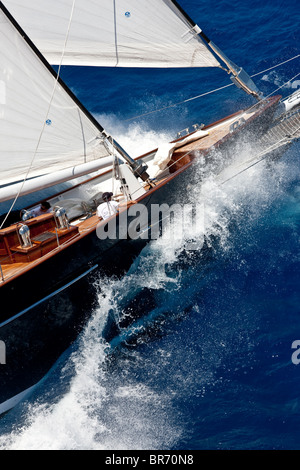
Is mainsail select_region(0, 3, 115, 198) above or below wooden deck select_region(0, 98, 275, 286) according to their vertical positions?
above

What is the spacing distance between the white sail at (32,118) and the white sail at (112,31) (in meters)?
2.22

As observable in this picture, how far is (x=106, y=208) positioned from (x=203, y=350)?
4.01 meters

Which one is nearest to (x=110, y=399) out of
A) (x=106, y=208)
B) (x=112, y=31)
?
(x=106, y=208)

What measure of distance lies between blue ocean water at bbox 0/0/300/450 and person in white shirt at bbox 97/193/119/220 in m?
1.58

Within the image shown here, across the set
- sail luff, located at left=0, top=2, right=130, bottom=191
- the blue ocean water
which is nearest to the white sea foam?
the blue ocean water

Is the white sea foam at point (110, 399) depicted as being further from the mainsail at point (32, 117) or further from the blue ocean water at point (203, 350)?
the mainsail at point (32, 117)

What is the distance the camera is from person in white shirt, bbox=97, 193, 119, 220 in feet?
43.5

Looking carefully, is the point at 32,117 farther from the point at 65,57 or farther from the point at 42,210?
the point at 65,57

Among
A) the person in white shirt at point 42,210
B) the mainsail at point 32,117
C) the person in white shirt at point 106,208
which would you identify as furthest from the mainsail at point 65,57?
the person in white shirt at point 42,210

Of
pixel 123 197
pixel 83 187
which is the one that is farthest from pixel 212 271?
pixel 83 187

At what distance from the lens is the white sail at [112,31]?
13578mm

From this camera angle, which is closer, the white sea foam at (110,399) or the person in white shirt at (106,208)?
the white sea foam at (110,399)

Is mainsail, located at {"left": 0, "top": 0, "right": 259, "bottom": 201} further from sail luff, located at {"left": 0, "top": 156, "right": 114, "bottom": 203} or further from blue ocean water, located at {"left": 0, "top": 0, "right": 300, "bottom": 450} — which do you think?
blue ocean water, located at {"left": 0, "top": 0, "right": 300, "bottom": 450}
